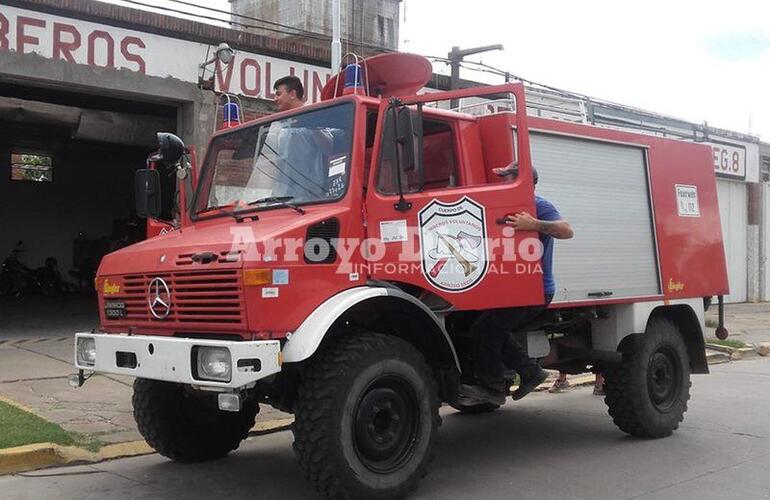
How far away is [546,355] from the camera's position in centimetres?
629

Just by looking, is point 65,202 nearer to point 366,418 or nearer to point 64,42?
point 64,42

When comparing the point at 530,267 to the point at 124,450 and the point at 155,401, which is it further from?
the point at 124,450

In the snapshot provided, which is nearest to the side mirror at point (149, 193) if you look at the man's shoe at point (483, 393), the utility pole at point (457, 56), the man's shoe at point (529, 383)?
the man's shoe at point (483, 393)

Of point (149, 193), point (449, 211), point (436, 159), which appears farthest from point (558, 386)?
point (149, 193)

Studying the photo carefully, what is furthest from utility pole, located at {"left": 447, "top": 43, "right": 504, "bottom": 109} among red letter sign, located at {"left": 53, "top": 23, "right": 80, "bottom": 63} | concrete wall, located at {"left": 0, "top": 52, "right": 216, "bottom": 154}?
red letter sign, located at {"left": 53, "top": 23, "right": 80, "bottom": 63}

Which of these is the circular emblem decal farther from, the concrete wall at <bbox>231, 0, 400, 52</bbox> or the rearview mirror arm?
the concrete wall at <bbox>231, 0, 400, 52</bbox>

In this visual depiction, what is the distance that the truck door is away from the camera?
16.0 feet

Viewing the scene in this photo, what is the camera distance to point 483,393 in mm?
5445

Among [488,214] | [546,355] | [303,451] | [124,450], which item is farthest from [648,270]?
[124,450]

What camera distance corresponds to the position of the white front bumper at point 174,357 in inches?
164

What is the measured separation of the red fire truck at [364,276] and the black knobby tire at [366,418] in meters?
0.01

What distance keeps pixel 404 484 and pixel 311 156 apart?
86.8 inches

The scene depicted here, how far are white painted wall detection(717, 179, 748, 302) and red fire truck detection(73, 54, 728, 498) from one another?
55.7 feet

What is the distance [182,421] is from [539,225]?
303 centimetres
